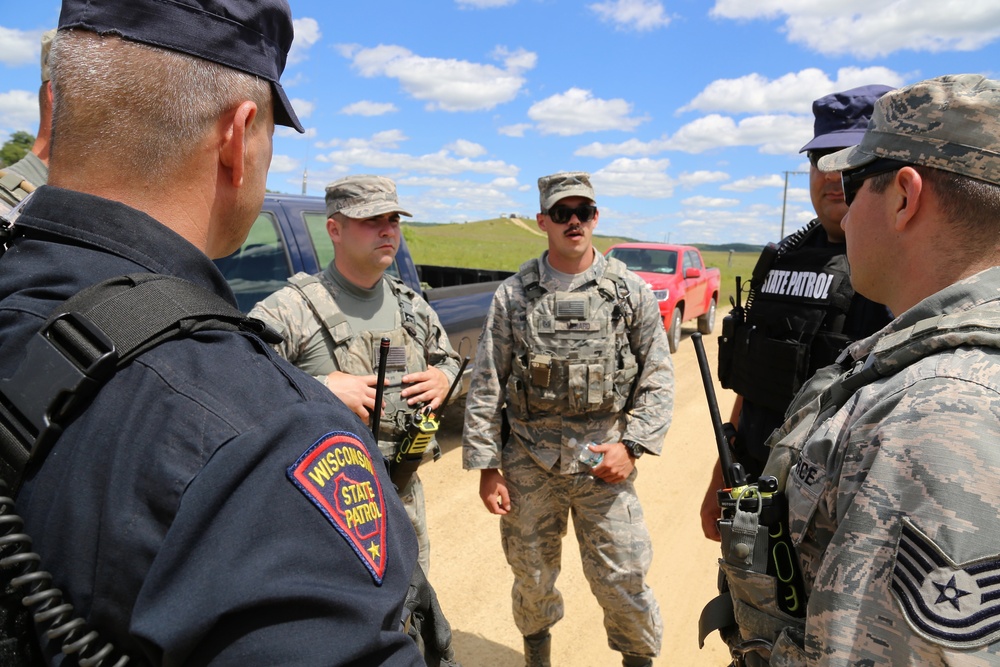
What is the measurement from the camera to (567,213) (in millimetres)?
3342

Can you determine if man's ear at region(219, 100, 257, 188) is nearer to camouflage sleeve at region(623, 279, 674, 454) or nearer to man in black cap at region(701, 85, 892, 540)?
man in black cap at region(701, 85, 892, 540)

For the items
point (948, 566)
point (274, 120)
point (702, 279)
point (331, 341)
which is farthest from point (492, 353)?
point (702, 279)

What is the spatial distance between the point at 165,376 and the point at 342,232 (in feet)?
8.15

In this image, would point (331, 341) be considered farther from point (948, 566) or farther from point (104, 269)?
point (948, 566)

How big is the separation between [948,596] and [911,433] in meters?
0.26

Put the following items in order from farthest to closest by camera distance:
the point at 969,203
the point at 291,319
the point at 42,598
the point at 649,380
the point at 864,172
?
the point at 649,380 < the point at 291,319 < the point at 864,172 < the point at 969,203 < the point at 42,598

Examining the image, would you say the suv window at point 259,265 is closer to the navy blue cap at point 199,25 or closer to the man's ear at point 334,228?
the man's ear at point 334,228

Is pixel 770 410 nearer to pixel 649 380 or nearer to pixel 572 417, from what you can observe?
pixel 649 380

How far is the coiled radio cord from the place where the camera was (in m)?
0.77

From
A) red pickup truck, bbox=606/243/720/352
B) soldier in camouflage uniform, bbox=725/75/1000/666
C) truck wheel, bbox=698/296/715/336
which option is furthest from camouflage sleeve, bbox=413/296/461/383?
truck wheel, bbox=698/296/715/336

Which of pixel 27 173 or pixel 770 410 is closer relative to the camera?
pixel 27 173

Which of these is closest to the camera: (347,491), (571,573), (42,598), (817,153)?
(42,598)

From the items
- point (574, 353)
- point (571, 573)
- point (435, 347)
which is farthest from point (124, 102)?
point (571, 573)

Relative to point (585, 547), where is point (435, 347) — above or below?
above
